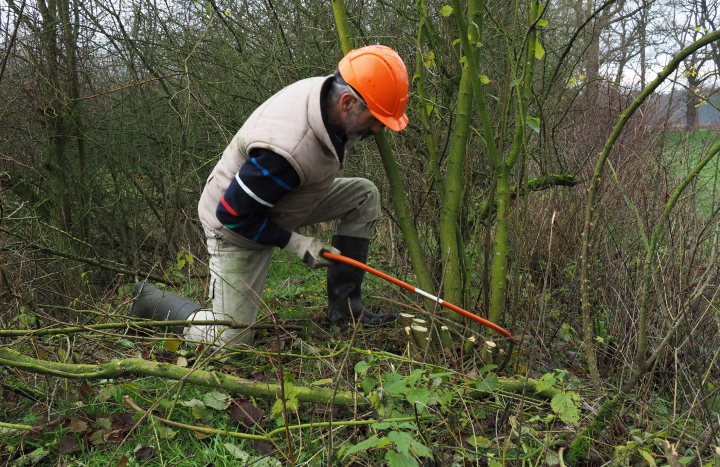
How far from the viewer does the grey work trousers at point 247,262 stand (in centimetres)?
318

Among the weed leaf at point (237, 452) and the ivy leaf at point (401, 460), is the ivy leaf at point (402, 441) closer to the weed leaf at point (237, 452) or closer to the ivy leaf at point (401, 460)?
the ivy leaf at point (401, 460)

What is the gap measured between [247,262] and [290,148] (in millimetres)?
902

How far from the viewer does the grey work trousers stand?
3.18 m

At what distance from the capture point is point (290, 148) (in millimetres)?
2658

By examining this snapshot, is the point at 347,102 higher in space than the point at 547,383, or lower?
higher

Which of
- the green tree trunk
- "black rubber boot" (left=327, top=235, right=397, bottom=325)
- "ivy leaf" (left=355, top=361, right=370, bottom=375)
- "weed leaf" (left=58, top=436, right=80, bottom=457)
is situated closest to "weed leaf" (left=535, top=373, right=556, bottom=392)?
"ivy leaf" (left=355, top=361, right=370, bottom=375)

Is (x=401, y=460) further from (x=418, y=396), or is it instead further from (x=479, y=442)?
(x=479, y=442)

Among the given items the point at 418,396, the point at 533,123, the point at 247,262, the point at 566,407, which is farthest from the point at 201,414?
the point at 533,123

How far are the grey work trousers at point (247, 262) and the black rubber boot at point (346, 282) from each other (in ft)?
0.23

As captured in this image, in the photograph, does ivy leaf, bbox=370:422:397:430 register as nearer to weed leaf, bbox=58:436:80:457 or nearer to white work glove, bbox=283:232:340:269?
white work glove, bbox=283:232:340:269

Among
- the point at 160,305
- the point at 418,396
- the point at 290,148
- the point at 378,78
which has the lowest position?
the point at 160,305

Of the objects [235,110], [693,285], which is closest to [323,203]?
[693,285]

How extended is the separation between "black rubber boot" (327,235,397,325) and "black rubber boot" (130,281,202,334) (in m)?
0.91

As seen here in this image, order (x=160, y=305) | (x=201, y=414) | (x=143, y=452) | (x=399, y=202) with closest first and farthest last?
(x=143, y=452)
(x=201, y=414)
(x=399, y=202)
(x=160, y=305)
